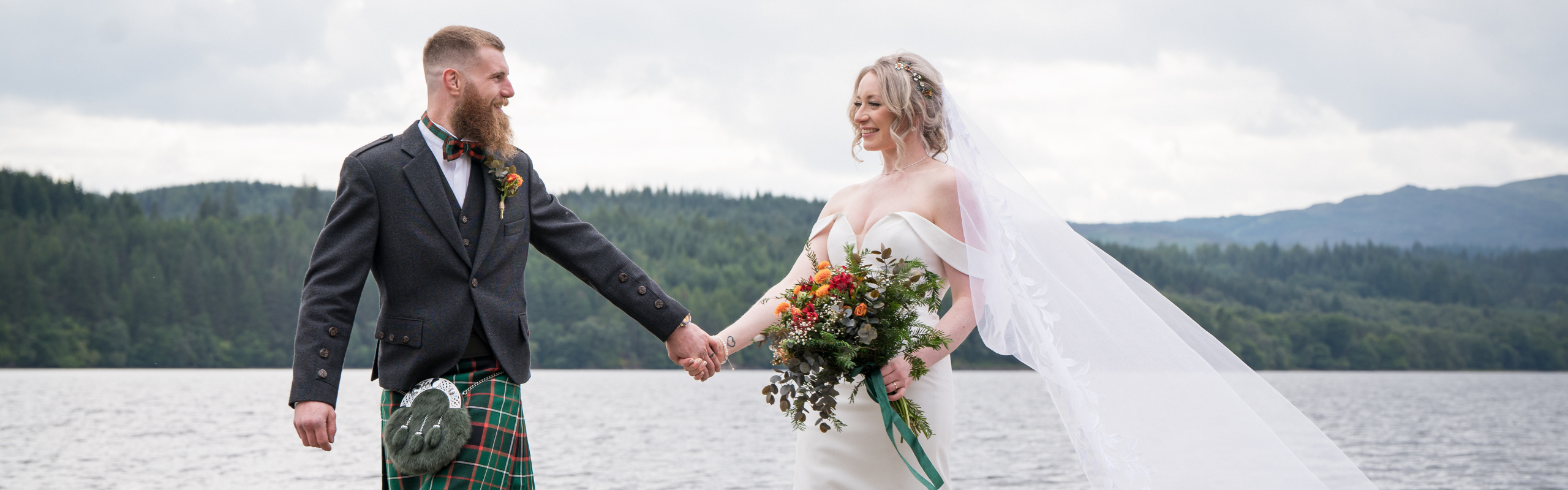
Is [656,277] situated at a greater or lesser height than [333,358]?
greater

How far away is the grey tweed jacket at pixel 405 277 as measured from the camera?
143 inches

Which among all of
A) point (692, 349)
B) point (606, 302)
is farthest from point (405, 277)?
point (606, 302)

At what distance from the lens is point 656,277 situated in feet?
349

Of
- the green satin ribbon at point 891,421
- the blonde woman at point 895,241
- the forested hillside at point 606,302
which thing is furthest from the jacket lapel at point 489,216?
the forested hillside at point 606,302

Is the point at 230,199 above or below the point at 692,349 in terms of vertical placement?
above

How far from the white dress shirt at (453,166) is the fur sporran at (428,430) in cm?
67

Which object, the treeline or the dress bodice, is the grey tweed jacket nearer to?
the dress bodice

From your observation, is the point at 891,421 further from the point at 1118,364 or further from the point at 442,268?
the point at 442,268

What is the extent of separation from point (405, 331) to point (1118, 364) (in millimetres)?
2668

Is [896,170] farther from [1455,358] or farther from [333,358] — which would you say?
[1455,358]

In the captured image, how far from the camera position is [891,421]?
4492 mm

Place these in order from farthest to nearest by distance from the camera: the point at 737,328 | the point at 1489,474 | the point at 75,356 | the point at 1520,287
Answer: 1. the point at 1520,287
2. the point at 75,356
3. the point at 1489,474
4. the point at 737,328

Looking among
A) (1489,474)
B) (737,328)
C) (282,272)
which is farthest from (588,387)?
(737,328)

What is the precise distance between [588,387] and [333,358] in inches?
3372
